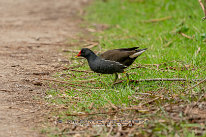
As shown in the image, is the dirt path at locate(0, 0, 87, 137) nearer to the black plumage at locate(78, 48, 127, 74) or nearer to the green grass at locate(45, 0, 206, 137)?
the green grass at locate(45, 0, 206, 137)

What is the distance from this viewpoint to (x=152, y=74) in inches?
233

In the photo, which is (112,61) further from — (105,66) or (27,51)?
(27,51)

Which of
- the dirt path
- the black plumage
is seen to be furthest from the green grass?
the dirt path

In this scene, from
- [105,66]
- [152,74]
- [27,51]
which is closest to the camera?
[105,66]

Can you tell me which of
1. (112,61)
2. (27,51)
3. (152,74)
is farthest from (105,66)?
(27,51)

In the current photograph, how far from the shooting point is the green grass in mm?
4074

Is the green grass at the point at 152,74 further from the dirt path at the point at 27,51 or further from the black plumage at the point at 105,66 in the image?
the dirt path at the point at 27,51

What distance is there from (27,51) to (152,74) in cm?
314

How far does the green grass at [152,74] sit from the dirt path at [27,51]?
16.7 inches

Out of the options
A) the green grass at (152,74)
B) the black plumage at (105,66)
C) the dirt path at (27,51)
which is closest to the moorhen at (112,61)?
the black plumage at (105,66)

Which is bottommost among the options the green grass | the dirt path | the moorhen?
the dirt path

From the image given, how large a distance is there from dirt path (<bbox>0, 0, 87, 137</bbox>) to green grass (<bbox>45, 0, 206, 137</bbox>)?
42 cm

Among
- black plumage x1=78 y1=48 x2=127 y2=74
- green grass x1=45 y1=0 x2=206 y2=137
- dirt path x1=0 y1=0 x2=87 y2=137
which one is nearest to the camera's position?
green grass x1=45 y1=0 x2=206 y2=137

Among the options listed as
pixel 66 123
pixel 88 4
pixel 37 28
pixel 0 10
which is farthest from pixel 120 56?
pixel 88 4
